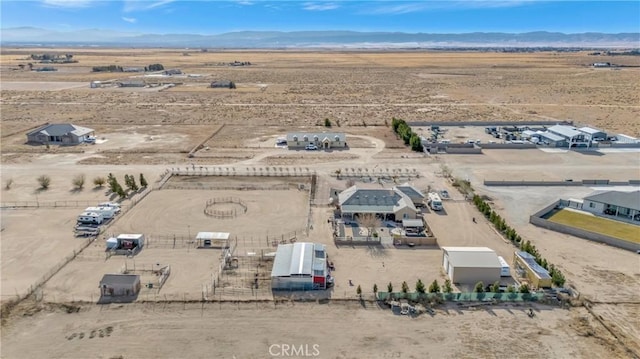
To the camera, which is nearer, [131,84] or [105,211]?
[105,211]

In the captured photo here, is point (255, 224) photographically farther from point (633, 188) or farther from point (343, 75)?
point (343, 75)

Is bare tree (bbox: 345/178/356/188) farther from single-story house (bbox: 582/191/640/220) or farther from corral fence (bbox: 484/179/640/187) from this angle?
single-story house (bbox: 582/191/640/220)

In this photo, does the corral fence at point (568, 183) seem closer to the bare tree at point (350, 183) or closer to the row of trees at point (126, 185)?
the bare tree at point (350, 183)

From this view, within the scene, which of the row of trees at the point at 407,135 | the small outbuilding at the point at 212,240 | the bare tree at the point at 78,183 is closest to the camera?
the small outbuilding at the point at 212,240

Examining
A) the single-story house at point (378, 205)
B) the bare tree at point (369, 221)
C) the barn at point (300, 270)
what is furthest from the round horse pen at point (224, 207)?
the bare tree at point (369, 221)

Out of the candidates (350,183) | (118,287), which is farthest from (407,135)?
(118,287)

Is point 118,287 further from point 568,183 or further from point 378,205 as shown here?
point 568,183

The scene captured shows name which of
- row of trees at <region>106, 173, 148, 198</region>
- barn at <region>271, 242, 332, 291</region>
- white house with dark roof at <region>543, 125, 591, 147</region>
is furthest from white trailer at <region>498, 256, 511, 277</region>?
white house with dark roof at <region>543, 125, 591, 147</region>
